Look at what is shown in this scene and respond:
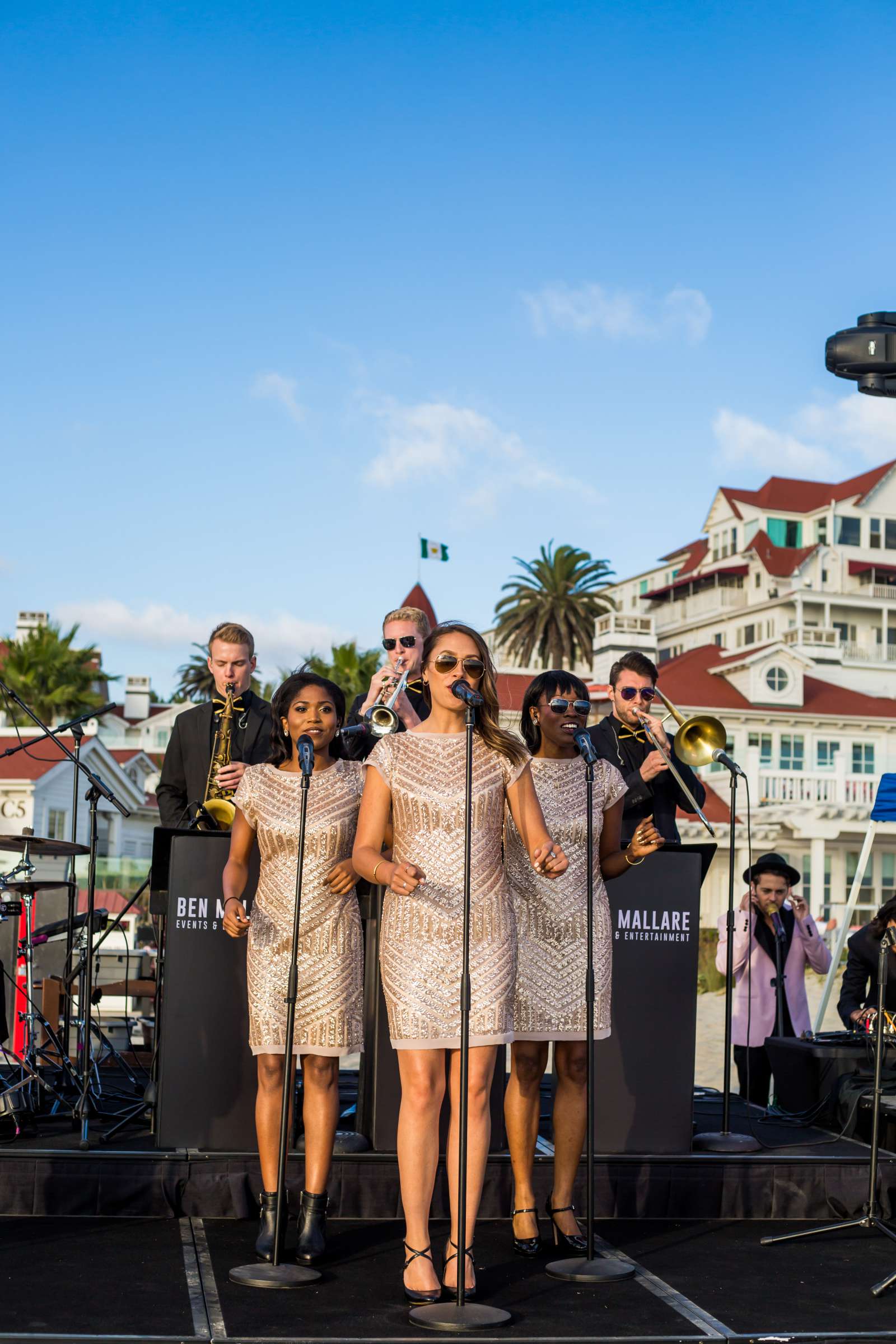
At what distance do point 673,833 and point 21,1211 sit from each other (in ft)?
11.1

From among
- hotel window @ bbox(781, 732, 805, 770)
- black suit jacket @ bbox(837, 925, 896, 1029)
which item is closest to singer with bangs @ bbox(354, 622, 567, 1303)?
black suit jacket @ bbox(837, 925, 896, 1029)

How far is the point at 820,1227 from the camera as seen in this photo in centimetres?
572

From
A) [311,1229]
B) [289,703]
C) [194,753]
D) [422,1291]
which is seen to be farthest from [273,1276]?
[194,753]

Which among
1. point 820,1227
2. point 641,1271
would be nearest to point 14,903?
point 641,1271

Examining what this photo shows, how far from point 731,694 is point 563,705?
44357mm

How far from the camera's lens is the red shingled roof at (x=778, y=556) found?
59531 mm

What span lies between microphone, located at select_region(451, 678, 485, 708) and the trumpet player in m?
1.48

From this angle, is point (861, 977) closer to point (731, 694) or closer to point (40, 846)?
point (40, 846)

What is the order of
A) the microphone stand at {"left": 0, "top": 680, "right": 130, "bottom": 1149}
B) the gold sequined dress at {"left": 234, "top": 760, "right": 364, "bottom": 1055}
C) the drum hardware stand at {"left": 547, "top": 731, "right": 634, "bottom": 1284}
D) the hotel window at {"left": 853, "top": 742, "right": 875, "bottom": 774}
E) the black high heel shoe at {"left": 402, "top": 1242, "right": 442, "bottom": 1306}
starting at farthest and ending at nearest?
the hotel window at {"left": 853, "top": 742, "right": 875, "bottom": 774} → the microphone stand at {"left": 0, "top": 680, "right": 130, "bottom": 1149} → the gold sequined dress at {"left": 234, "top": 760, "right": 364, "bottom": 1055} → the drum hardware stand at {"left": 547, "top": 731, "right": 634, "bottom": 1284} → the black high heel shoe at {"left": 402, "top": 1242, "right": 442, "bottom": 1306}

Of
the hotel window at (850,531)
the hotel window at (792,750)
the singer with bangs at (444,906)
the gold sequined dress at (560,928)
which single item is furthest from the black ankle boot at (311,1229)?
the hotel window at (850,531)

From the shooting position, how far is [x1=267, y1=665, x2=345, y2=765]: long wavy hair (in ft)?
17.1

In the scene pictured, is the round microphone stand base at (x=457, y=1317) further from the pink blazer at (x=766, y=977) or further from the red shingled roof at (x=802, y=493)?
the red shingled roof at (x=802, y=493)

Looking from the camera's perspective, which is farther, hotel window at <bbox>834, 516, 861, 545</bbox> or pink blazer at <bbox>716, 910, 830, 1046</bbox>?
hotel window at <bbox>834, 516, 861, 545</bbox>

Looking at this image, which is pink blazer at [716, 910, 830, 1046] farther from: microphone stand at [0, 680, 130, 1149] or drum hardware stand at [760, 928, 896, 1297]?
microphone stand at [0, 680, 130, 1149]
